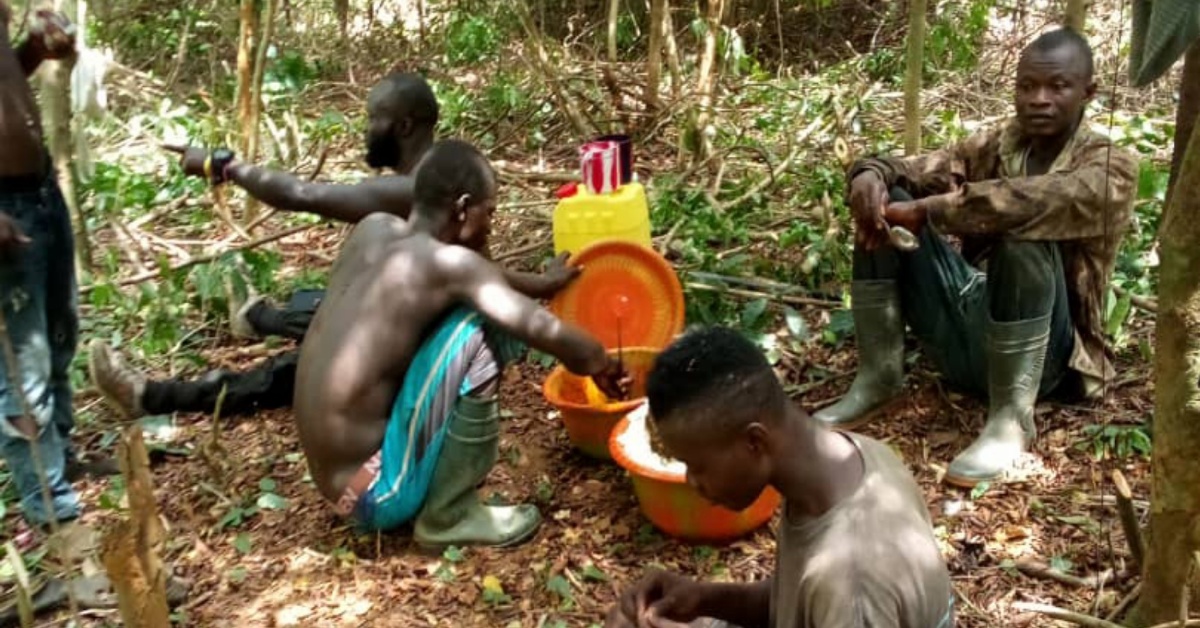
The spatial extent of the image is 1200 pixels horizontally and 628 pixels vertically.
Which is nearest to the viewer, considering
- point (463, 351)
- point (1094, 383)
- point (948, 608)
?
point (948, 608)

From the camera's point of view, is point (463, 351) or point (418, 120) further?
point (418, 120)

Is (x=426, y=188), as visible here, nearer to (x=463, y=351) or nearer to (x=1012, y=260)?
(x=463, y=351)

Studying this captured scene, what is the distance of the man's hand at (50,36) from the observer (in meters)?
3.36

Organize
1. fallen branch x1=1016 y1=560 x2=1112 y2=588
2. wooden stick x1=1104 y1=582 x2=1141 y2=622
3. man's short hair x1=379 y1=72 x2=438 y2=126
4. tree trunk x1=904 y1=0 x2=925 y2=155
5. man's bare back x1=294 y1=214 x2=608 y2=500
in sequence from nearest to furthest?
wooden stick x1=1104 y1=582 x2=1141 y2=622 < fallen branch x1=1016 y1=560 x2=1112 y2=588 < man's bare back x1=294 y1=214 x2=608 y2=500 < man's short hair x1=379 y1=72 x2=438 y2=126 < tree trunk x1=904 y1=0 x2=925 y2=155

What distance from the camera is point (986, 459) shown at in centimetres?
322

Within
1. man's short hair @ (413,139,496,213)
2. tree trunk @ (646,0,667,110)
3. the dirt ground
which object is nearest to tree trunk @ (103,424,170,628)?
the dirt ground

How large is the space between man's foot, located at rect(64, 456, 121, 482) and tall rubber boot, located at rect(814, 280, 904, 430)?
7.99 ft

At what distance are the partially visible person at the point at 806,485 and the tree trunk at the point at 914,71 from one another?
2.89 m

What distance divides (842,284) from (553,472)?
155 centimetres

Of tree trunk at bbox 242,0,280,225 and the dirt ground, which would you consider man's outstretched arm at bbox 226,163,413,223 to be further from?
tree trunk at bbox 242,0,280,225

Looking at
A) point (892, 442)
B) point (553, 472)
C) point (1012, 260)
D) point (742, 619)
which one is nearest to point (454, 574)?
point (553, 472)

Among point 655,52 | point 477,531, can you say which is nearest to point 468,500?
point 477,531

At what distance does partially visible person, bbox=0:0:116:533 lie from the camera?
125 inches

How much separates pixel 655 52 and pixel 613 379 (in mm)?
3222
